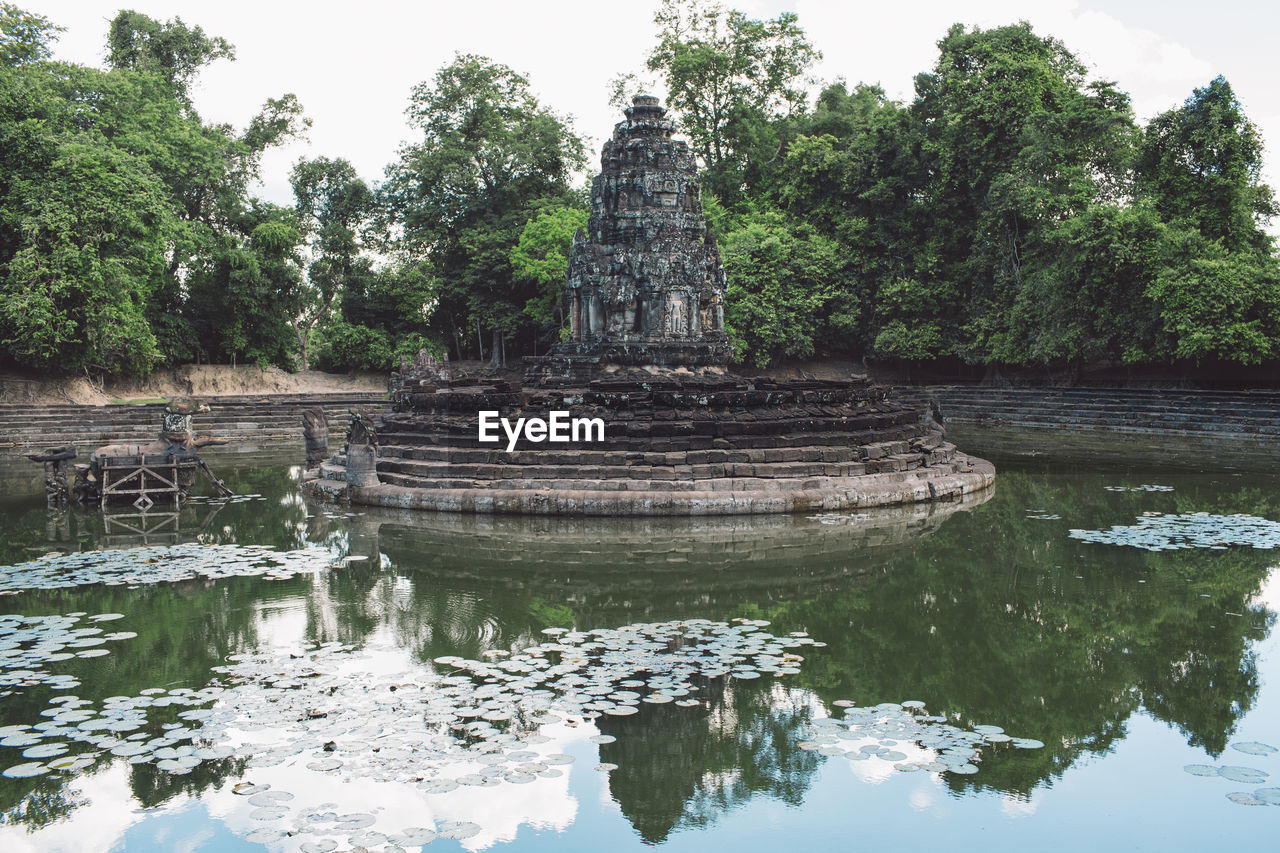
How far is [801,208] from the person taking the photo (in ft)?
121

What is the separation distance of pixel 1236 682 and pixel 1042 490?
7942mm

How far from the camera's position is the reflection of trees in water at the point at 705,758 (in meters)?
4.57

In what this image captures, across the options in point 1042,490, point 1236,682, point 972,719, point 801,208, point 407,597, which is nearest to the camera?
point 972,719

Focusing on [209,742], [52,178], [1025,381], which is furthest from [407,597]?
[1025,381]

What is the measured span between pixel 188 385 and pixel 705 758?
99.9 ft

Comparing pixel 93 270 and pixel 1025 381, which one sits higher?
pixel 93 270

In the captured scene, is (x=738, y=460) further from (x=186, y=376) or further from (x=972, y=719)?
(x=186, y=376)

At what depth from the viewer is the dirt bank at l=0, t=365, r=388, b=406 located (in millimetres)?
26578

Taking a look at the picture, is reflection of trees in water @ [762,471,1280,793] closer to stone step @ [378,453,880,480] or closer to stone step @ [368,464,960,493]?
stone step @ [368,464,960,493]

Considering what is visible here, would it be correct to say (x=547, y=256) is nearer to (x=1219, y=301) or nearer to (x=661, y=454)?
(x=1219, y=301)

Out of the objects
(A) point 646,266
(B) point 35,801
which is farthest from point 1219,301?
(B) point 35,801

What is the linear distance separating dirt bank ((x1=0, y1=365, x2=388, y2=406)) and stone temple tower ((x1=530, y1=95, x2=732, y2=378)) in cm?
1472

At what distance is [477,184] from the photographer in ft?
125

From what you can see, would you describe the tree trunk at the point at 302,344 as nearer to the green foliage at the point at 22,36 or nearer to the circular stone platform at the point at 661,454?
the green foliage at the point at 22,36
